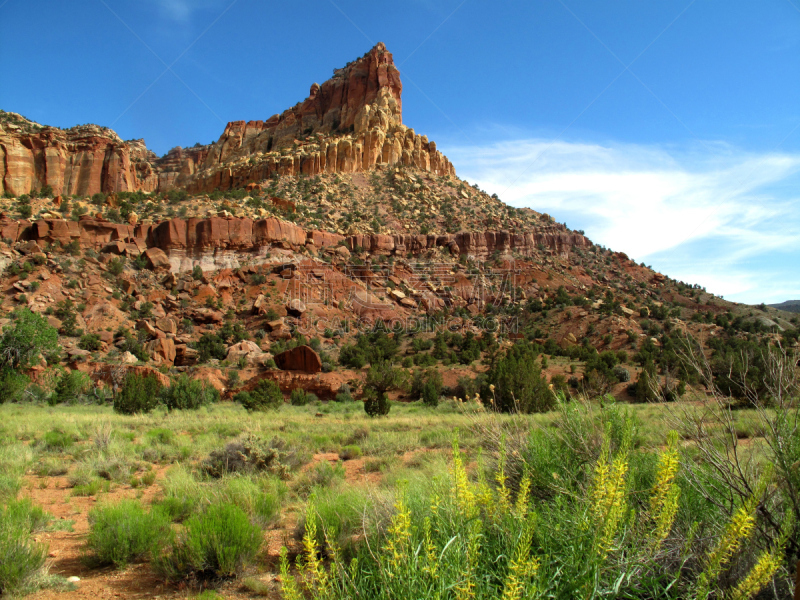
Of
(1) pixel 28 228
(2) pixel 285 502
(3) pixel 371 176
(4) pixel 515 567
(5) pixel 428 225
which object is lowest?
(2) pixel 285 502

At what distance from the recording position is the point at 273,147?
72.9 metres

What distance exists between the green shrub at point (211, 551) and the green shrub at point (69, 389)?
21957 millimetres

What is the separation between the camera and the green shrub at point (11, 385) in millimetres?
20062

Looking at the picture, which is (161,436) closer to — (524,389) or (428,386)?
(524,389)

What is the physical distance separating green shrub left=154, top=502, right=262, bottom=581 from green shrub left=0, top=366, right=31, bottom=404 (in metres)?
22.1

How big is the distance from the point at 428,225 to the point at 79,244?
119 ft

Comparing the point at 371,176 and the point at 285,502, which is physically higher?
the point at 371,176

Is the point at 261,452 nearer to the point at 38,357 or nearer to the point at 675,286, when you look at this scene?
the point at 38,357

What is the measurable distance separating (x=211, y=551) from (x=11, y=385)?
22796 millimetres

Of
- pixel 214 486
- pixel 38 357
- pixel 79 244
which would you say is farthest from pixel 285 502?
pixel 79 244

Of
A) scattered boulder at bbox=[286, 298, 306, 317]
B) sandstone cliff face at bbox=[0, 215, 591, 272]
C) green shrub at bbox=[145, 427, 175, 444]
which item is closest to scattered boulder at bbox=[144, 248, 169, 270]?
sandstone cliff face at bbox=[0, 215, 591, 272]

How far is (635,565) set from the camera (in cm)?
242

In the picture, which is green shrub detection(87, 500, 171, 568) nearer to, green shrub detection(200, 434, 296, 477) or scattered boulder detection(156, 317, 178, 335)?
green shrub detection(200, 434, 296, 477)

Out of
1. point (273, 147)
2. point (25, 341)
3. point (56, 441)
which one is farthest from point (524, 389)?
point (273, 147)
